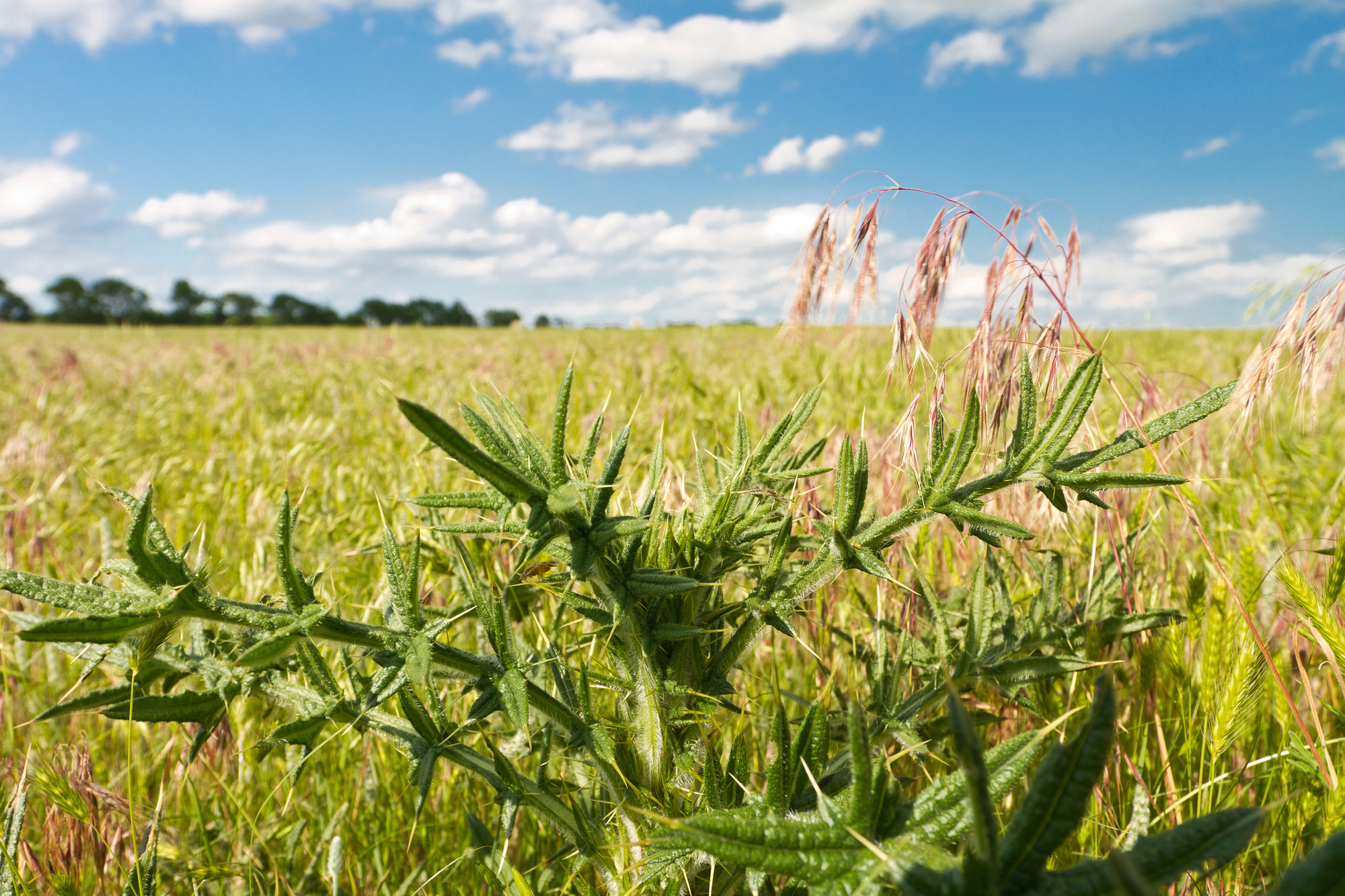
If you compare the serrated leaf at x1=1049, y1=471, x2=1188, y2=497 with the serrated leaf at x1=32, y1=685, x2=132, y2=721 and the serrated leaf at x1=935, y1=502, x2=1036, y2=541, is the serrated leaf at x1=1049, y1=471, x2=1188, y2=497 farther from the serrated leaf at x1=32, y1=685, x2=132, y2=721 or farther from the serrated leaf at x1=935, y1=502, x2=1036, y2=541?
the serrated leaf at x1=32, y1=685, x2=132, y2=721

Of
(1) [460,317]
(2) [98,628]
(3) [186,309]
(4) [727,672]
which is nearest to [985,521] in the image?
(4) [727,672]

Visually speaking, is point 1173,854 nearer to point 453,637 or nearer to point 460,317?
point 453,637

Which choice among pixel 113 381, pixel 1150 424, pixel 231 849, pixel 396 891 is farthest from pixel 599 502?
pixel 113 381

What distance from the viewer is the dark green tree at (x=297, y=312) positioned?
47531 mm

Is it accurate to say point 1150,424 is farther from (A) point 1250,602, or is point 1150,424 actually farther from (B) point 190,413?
(B) point 190,413

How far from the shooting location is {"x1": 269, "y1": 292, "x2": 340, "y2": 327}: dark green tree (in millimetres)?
47531

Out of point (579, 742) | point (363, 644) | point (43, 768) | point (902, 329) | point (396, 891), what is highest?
point (902, 329)

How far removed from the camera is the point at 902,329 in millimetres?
→ 1394

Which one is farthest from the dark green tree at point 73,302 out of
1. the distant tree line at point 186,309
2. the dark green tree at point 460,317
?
the dark green tree at point 460,317

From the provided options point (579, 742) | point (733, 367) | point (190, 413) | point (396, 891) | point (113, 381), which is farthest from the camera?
point (113, 381)

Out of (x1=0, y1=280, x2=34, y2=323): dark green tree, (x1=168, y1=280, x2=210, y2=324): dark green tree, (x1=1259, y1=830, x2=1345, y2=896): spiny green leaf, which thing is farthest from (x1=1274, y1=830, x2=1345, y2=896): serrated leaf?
(x1=0, y1=280, x2=34, y2=323): dark green tree

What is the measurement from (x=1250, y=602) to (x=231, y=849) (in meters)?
1.77

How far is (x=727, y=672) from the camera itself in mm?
989

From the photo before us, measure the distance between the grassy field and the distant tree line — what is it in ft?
135
